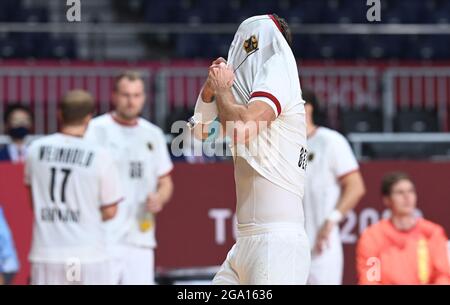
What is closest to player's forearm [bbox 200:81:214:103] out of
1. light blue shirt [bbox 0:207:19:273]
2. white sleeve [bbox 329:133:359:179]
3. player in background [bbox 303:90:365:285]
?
light blue shirt [bbox 0:207:19:273]

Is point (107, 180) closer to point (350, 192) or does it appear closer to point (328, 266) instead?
point (328, 266)

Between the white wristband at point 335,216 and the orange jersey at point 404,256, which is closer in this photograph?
the orange jersey at point 404,256

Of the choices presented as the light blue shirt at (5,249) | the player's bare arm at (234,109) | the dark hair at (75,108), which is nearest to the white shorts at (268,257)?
the player's bare arm at (234,109)

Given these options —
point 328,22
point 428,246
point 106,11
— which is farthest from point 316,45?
point 428,246

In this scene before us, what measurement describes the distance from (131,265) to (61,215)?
1681mm

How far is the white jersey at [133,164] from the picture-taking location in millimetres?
11508

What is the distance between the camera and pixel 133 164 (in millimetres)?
11633

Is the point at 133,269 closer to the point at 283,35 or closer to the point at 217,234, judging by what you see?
the point at 217,234

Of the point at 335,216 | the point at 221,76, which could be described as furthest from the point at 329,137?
the point at 221,76

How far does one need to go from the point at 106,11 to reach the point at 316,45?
3845 millimetres

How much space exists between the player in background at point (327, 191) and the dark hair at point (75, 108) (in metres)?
2.33

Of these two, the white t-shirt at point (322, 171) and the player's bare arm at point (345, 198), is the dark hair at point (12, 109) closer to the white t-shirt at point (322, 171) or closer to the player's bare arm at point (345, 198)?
the white t-shirt at point (322, 171)

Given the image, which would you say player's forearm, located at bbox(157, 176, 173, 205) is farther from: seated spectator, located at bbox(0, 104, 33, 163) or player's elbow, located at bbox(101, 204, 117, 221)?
seated spectator, located at bbox(0, 104, 33, 163)

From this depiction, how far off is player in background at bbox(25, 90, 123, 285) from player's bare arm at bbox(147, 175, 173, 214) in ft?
4.92
